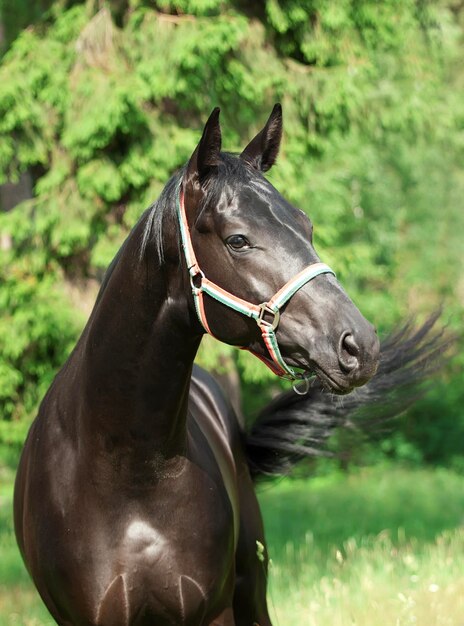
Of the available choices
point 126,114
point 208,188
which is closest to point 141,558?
point 208,188

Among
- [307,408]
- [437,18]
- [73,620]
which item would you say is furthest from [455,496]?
[73,620]

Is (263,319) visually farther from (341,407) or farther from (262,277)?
(341,407)

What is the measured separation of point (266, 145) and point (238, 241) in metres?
0.57

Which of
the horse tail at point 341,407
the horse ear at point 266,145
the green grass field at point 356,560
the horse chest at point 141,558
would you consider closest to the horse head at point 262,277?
the horse ear at point 266,145

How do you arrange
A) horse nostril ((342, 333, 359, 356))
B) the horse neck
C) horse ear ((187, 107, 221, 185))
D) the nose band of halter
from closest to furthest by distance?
horse nostril ((342, 333, 359, 356)), the nose band of halter, horse ear ((187, 107, 221, 185)), the horse neck

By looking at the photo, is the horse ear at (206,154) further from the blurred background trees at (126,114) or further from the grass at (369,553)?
Result: the blurred background trees at (126,114)

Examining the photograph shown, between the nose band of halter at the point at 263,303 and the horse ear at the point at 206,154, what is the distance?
0.08 meters

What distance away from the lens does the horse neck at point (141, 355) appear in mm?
3078

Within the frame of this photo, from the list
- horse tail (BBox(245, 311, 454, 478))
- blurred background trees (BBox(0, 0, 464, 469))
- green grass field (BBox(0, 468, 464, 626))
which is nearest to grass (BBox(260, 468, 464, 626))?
green grass field (BBox(0, 468, 464, 626))

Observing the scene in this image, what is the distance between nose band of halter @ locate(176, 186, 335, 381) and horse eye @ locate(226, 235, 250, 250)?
0.48 feet

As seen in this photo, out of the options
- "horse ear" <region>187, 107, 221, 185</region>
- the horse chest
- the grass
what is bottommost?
the grass

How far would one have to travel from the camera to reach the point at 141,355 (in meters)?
3.11

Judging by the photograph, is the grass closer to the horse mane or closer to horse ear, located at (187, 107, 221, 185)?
the horse mane

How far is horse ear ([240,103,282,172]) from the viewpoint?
10.4ft
